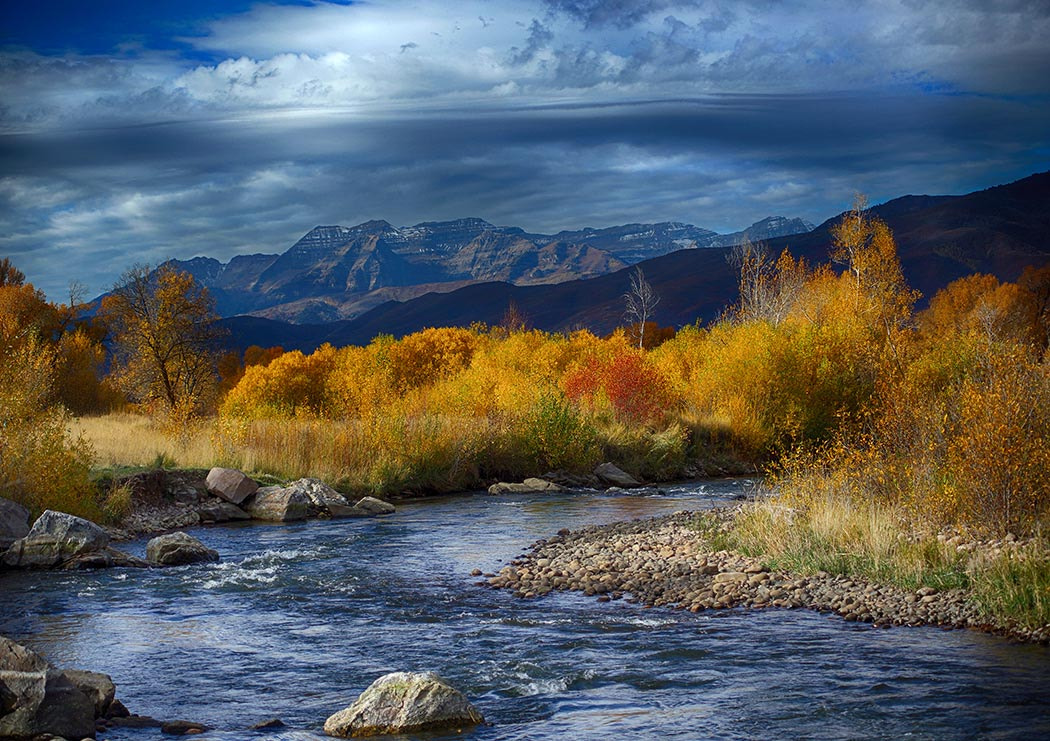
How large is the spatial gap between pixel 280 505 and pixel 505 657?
13.4 metres

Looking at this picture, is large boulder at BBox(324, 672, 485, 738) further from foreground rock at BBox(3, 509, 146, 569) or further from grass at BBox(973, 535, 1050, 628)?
foreground rock at BBox(3, 509, 146, 569)

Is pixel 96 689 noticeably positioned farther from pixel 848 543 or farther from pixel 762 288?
pixel 762 288

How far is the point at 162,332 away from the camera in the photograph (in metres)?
41.4

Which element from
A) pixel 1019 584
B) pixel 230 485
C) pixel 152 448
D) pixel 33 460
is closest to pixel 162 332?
pixel 152 448

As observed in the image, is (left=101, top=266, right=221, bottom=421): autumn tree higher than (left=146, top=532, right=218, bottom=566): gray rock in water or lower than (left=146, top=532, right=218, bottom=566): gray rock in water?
higher

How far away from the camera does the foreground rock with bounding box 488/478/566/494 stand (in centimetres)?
2847

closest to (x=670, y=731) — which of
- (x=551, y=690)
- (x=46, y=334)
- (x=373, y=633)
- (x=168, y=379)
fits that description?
(x=551, y=690)

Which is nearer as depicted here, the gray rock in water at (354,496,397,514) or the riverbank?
the riverbank

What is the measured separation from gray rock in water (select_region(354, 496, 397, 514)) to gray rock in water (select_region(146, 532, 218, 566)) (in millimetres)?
6542

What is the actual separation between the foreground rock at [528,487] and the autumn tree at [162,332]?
17.7 m

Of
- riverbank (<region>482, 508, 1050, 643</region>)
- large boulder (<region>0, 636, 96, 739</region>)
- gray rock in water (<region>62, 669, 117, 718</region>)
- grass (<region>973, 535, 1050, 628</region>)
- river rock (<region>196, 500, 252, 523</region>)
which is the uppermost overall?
large boulder (<region>0, 636, 96, 739</region>)

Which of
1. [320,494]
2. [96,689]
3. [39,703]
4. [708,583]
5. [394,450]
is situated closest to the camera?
[39,703]

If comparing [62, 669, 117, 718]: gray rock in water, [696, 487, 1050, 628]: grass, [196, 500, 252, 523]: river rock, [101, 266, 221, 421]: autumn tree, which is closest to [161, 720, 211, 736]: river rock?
[62, 669, 117, 718]: gray rock in water

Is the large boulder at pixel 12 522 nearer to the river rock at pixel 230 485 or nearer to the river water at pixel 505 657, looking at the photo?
the river water at pixel 505 657
